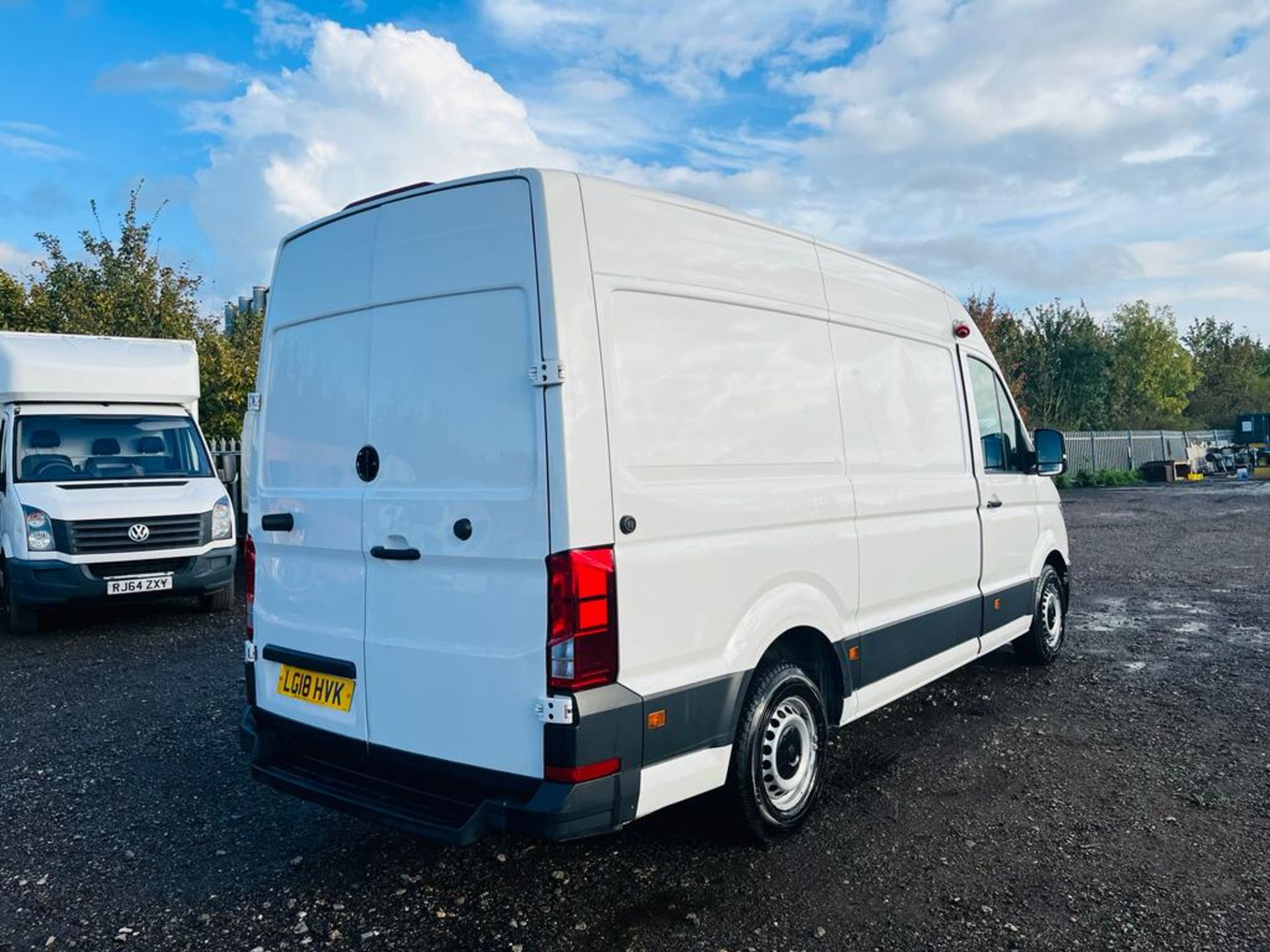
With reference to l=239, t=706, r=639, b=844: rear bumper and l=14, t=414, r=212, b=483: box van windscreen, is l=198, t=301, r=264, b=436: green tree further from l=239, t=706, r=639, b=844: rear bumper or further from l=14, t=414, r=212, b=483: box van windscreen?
l=239, t=706, r=639, b=844: rear bumper

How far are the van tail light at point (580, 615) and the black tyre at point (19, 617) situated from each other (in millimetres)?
7758

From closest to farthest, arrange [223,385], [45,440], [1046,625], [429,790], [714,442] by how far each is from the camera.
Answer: [429,790], [714,442], [1046,625], [45,440], [223,385]

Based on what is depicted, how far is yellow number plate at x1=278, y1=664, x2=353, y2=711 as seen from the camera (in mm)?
3727

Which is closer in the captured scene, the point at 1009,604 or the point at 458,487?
the point at 458,487

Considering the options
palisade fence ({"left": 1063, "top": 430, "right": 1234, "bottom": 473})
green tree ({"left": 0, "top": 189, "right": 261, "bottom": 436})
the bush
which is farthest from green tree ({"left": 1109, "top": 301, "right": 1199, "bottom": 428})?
green tree ({"left": 0, "top": 189, "right": 261, "bottom": 436})

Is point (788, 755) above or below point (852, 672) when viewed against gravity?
below

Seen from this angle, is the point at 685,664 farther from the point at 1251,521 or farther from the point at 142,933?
the point at 1251,521

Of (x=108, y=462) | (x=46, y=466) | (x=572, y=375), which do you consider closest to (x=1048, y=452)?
(x=572, y=375)

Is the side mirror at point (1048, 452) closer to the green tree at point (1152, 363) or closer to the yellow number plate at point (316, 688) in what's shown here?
the yellow number plate at point (316, 688)

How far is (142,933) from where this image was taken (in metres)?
3.40

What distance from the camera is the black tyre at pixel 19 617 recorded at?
345 inches

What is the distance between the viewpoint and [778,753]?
397cm

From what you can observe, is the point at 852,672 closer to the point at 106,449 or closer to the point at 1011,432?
the point at 1011,432

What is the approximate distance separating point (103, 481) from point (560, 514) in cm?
782
